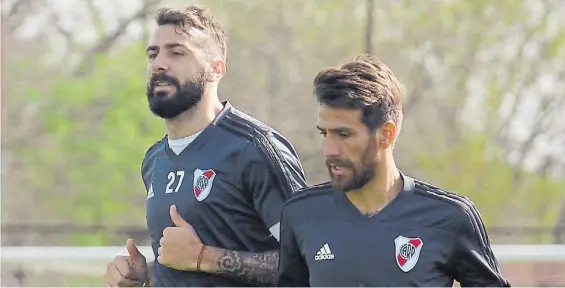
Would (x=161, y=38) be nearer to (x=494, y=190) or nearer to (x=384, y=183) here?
(x=384, y=183)

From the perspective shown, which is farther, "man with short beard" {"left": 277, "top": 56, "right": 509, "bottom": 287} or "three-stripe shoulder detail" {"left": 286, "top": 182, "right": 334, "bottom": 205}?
"three-stripe shoulder detail" {"left": 286, "top": 182, "right": 334, "bottom": 205}

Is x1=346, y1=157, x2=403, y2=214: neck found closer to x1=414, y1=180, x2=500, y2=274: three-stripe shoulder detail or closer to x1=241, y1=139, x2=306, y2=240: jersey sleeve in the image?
x1=414, y1=180, x2=500, y2=274: three-stripe shoulder detail

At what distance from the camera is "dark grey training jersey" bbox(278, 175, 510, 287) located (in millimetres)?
2055

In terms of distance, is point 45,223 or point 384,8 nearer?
point 45,223

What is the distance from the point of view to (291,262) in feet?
7.26

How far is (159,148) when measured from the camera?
9.06ft

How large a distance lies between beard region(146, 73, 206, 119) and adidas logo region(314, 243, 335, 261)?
655mm

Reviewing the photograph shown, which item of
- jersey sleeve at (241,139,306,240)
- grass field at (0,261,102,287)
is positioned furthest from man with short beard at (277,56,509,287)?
grass field at (0,261,102,287)

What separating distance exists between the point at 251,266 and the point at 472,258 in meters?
0.62

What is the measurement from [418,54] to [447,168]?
1.00 metres

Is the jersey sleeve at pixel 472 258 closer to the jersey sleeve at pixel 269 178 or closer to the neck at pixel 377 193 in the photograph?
the neck at pixel 377 193

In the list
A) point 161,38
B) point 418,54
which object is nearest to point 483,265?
point 161,38

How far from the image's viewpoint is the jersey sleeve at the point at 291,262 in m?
2.21

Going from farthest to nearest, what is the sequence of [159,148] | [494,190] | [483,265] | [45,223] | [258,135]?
[494,190] → [45,223] → [159,148] → [258,135] → [483,265]
